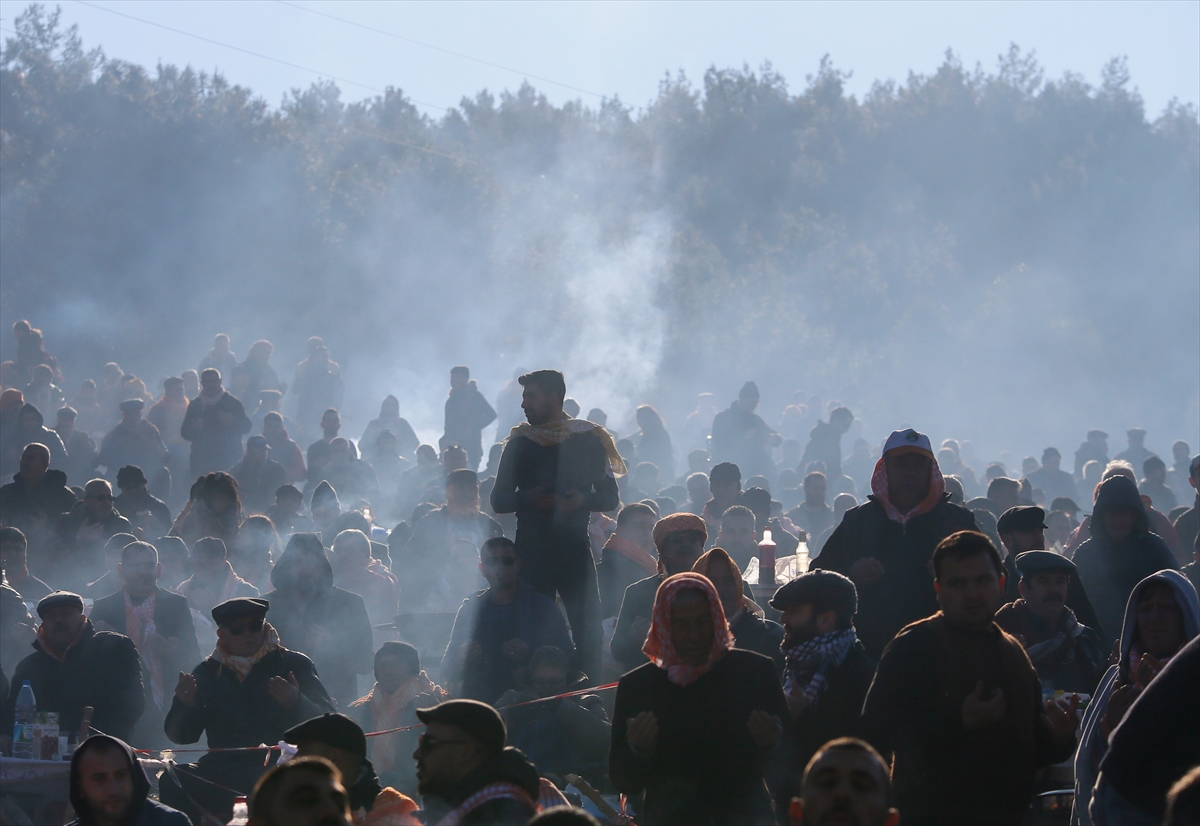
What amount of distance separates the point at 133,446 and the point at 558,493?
28.5 ft

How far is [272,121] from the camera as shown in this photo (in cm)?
4219

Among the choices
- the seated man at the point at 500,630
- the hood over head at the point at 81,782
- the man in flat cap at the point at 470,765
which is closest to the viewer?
the man in flat cap at the point at 470,765

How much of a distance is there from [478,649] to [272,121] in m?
37.5

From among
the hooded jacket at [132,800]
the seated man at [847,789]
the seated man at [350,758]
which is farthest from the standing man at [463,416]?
the seated man at [847,789]

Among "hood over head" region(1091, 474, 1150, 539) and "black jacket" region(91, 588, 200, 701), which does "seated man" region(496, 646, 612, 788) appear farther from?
"hood over head" region(1091, 474, 1150, 539)

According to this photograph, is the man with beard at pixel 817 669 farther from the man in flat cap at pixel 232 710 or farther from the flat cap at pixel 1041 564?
the man in flat cap at pixel 232 710

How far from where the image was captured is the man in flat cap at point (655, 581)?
24.1ft

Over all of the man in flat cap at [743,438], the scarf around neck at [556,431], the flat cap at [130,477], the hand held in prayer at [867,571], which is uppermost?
the man in flat cap at [743,438]

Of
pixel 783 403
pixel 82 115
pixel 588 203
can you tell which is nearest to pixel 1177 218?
pixel 783 403

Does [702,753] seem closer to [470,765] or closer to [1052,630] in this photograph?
[470,765]

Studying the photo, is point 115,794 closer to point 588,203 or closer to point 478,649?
point 478,649

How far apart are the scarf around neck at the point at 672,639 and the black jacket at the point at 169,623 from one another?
5443 mm

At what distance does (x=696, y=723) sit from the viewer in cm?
484

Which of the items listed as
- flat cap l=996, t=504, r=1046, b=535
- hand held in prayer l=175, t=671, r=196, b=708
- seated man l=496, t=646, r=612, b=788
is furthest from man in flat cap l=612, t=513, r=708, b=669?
hand held in prayer l=175, t=671, r=196, b=708
